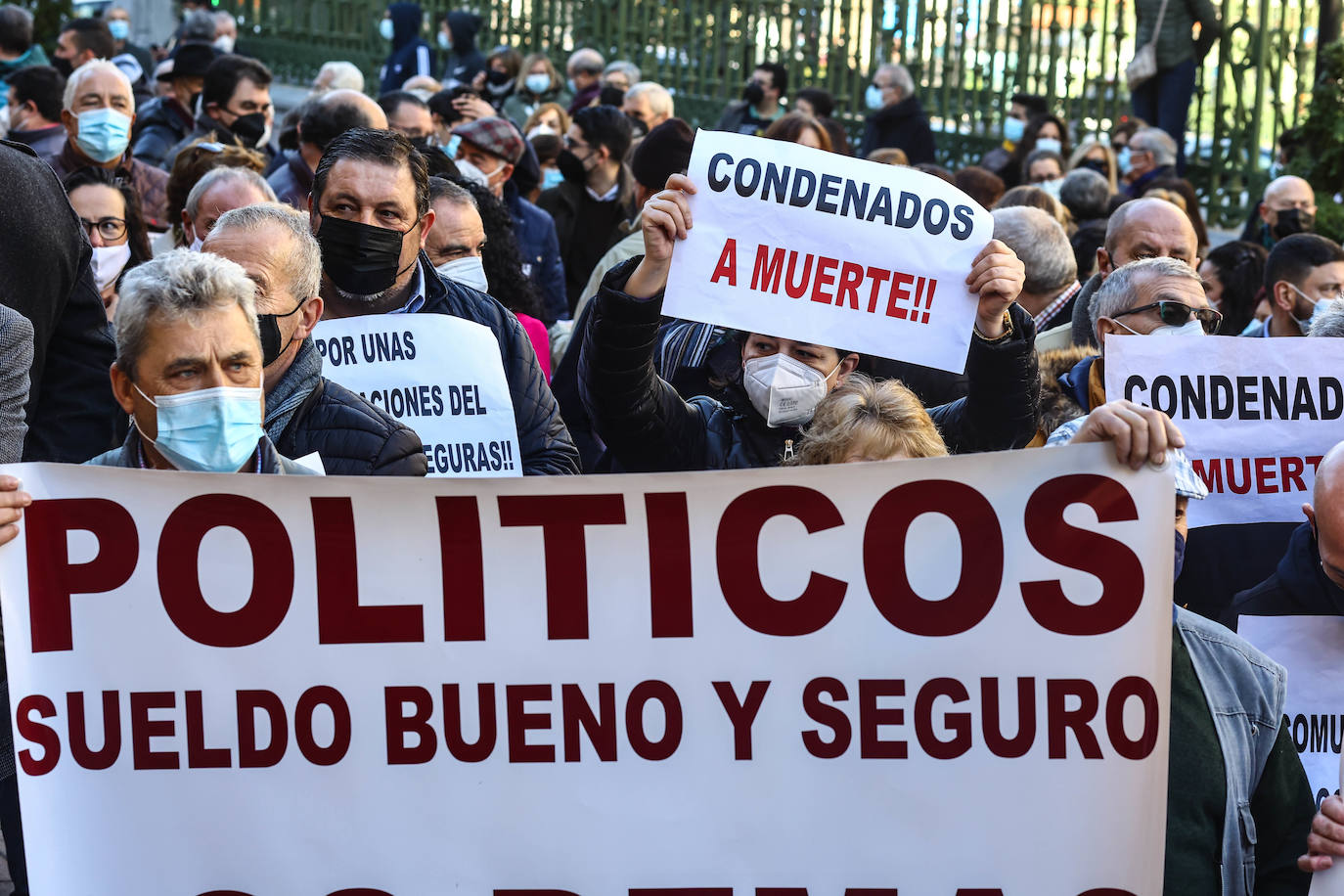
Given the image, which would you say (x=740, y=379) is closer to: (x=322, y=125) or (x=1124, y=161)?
(x=322, y=125)

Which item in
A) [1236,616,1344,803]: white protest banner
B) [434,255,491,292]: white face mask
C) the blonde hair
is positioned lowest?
[1236,616,1344,803]: white protest banner

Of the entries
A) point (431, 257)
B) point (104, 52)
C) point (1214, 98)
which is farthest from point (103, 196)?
point (1214, 98)

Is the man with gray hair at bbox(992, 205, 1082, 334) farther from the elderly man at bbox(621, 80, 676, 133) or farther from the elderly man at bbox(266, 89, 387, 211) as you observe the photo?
the elderly man at bbox(621, 80, 676, 133)

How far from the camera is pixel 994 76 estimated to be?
49.4ft

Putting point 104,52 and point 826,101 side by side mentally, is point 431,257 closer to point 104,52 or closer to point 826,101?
point 104,52

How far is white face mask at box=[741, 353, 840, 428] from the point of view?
4.04 meters

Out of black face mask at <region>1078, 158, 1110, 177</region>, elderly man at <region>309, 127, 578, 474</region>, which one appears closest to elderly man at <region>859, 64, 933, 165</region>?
black face mask at <region>1078, 158, 1110, 177</region>

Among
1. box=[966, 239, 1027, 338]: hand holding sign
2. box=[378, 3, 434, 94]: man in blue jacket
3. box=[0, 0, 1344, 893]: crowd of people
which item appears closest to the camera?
box=[0, 0, 1344, 893]: crowd of people

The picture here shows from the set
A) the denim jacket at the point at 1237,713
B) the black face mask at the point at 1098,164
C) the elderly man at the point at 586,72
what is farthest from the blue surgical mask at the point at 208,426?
the elderly man at the point at 586,72

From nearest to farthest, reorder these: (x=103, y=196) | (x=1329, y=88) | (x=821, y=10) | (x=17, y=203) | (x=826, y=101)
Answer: (x=17, y=203) < (x=103, y=196) < (x=1329, y=88) < (x=826, y=101) < (x=821, y=10)

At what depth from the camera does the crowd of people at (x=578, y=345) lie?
307cm

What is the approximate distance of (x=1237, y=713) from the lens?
9.98ft

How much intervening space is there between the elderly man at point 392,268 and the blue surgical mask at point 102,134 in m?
2.85

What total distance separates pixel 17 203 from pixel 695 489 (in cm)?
225
